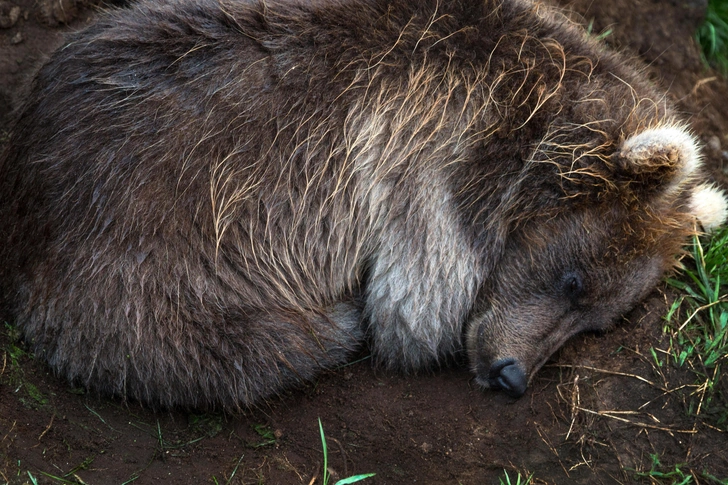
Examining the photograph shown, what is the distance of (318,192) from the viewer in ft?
14.3

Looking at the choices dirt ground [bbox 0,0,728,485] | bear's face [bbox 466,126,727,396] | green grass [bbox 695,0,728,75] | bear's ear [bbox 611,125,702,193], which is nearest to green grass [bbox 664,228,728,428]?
dirt ground [bbox 0,0,728,485]

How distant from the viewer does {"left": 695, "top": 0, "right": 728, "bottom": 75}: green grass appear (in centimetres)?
657

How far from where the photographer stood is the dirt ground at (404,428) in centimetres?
410

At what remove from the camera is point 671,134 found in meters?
4.09

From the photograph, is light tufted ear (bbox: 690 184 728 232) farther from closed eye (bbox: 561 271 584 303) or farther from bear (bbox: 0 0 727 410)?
closed eye (bbox: 561 271 584 303)

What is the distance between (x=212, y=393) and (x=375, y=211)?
1347 millimetres

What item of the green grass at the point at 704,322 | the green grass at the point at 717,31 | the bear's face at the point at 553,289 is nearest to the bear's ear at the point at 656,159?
the bear's face at the point at 553,289

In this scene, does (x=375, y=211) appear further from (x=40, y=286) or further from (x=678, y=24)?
(x=678, y=24)

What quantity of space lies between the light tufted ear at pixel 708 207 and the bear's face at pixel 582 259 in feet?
0.68

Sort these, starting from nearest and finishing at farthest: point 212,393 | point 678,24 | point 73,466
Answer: point 73,466
point 212,393
point 678,24

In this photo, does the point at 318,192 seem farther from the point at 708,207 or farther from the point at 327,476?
the point at 708,207

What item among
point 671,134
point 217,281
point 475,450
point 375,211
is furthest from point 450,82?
point 475,450

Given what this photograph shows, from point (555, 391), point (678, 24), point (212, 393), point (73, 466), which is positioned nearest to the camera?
point (73, 466)

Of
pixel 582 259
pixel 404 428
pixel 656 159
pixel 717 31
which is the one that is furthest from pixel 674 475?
pixel 717 31
